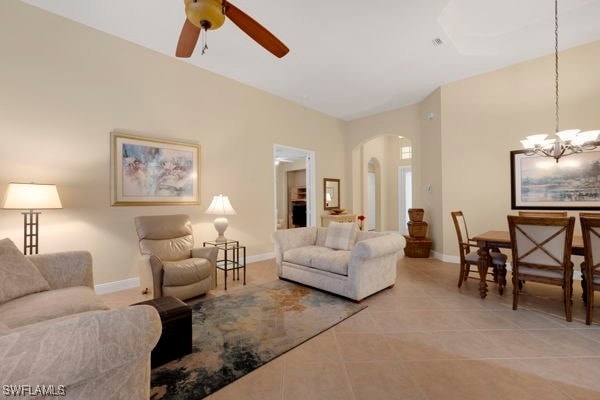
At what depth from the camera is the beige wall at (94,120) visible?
2.77 metres

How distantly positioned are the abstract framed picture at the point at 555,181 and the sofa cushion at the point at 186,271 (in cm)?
480

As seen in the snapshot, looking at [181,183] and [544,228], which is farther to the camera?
[181,183]

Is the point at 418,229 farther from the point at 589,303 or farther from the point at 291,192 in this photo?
the point at 291,192

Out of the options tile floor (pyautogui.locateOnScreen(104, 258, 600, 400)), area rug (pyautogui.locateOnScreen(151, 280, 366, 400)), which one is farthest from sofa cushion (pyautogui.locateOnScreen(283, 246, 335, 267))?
tile floor (pyautogui.locateOnScreen(104, 258, 600, 400))

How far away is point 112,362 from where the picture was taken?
94 cm

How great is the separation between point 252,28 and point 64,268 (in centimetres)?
250

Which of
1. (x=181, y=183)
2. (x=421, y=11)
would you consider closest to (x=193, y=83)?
(x=181, y=183)

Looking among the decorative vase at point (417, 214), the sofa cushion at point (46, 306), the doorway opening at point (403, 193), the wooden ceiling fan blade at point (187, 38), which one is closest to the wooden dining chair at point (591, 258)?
the decorative vase at point (417, 214)

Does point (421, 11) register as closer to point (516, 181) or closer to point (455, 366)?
point (516, 181)

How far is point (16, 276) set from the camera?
1847 millimetres

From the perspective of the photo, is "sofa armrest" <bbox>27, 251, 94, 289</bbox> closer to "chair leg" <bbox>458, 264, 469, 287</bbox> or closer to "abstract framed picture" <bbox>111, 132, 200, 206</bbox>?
"abstract framed picture" <bbox>111, 132, 200, 206</bbox>

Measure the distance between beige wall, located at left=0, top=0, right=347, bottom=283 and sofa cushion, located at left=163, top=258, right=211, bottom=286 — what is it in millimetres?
1098

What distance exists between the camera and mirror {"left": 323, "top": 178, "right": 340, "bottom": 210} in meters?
6.36

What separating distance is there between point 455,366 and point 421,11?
3476 millimetres
